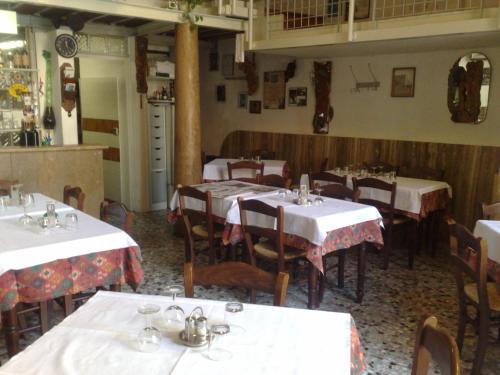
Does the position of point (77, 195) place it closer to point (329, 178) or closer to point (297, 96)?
point (329, 178)

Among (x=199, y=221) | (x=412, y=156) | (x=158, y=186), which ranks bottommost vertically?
(x=158, y=186)

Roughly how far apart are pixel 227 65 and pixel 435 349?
7.19 meters

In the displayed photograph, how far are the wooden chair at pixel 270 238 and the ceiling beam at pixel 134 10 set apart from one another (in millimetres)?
2674

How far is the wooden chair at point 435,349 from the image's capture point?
4.14 feet

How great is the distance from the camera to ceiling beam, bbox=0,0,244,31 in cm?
452

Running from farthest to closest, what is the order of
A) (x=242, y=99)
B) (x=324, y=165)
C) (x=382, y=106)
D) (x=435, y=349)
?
(x=242, y=99)
(x=324, y=165)
(x=382, y=106)
(x=435, y=349)

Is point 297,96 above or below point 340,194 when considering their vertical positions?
above

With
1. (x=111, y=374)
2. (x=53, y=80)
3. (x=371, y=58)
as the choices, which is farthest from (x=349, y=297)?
(x=53, y=80)

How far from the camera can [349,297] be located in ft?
13.0

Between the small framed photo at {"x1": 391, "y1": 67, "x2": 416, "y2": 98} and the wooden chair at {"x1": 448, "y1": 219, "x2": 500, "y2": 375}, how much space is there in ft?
10.8

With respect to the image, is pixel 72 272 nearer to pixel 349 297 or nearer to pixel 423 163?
pixel 349 297

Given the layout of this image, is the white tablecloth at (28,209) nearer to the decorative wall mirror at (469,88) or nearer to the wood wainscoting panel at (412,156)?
the wood wainscoting panel at (412,156)

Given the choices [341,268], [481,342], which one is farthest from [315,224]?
[481,342]

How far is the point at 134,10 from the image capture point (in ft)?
16.6
